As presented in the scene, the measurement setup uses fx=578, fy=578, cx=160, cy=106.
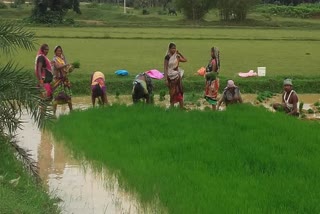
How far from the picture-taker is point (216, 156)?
6.68 meters

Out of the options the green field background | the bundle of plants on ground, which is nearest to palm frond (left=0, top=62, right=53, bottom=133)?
the bundle of plants on ground

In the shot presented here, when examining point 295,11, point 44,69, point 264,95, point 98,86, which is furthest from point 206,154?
point 295,11

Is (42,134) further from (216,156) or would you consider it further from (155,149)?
(216,156)

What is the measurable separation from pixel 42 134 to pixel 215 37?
18.9 m

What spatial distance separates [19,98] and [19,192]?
95cm

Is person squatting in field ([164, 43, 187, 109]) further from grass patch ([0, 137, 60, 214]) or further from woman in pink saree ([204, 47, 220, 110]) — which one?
grass patch ([0, 137, 60, 214])

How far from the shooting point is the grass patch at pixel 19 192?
475 centimetres

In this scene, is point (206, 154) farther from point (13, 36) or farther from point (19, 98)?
point (13, 36)

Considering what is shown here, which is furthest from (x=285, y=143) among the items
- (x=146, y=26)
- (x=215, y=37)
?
(x=146, y=26)

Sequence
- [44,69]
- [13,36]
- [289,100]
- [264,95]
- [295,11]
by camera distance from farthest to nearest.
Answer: [295,11]
[264,95]
[44,69]
[289,100]
[13,36]

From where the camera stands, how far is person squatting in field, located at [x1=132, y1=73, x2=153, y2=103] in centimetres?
1005

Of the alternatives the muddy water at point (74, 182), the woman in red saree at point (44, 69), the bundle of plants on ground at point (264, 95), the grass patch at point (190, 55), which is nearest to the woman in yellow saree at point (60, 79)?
the woman in red saree at point (44, 69)

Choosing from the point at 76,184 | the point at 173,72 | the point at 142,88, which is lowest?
the point at 76,184

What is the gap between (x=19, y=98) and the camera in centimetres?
572
